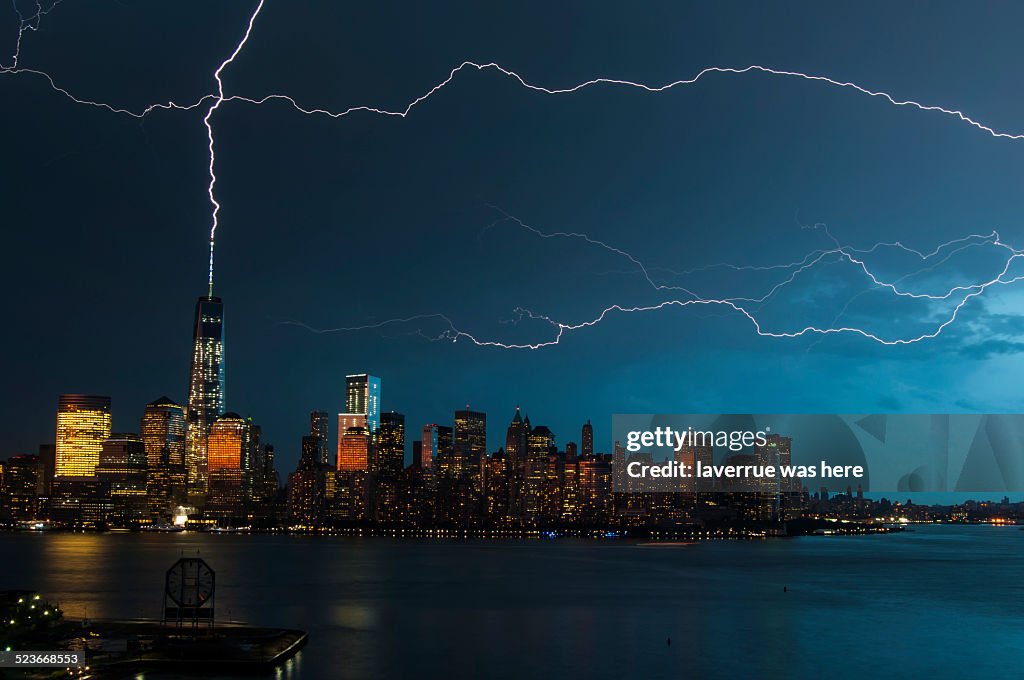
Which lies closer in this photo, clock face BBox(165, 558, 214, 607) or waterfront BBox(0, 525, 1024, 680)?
clock face BBox(165, 558, 214, 607)

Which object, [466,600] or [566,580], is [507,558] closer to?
[566,580]

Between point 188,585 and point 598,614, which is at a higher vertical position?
point 188,585

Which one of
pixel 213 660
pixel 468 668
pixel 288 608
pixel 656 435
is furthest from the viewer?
pixel 656 435

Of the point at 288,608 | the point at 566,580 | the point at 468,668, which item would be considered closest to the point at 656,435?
the point at 566,580

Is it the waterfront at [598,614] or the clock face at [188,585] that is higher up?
the clock face at [188,585]

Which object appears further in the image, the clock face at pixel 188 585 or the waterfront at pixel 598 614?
the waterfront at pixel 598 614

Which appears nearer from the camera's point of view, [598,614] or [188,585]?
[188,585]

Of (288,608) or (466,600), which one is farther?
(466,600)

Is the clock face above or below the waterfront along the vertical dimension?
above
